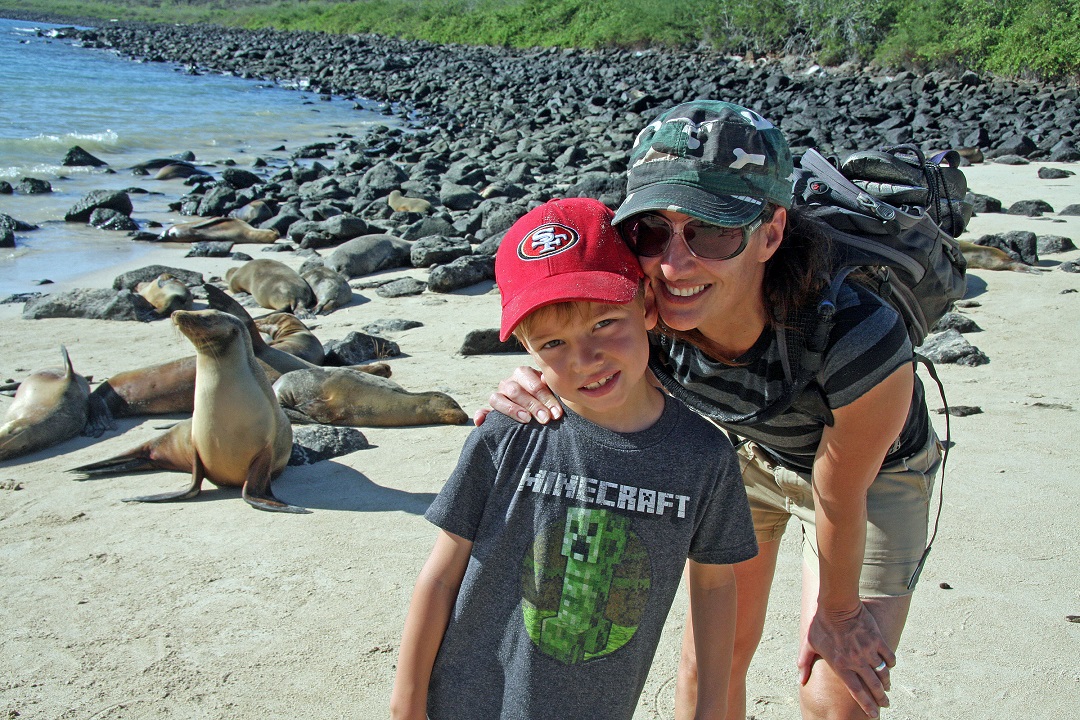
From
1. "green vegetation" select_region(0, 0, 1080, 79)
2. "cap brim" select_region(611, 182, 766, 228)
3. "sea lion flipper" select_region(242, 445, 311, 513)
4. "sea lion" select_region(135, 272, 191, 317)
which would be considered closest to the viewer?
"cap brim" select_region(611, 182, 766, 228)

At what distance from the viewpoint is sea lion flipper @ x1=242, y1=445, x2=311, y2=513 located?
3996 millimetres

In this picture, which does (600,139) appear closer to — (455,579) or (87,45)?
(455,579)

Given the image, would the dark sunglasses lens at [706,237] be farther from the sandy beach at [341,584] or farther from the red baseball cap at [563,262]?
the sandy beach at [341,584]

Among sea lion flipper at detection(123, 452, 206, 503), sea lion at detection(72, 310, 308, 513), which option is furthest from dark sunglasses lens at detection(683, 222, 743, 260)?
sea lion flipper at detection(123, 452, 206, 503)

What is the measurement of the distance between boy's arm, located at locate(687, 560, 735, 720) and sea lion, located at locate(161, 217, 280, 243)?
957 cm

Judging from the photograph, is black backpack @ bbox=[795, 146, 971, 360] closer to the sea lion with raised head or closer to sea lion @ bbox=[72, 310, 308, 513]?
sea lion @ bbox=[72, 310, 308, 513]

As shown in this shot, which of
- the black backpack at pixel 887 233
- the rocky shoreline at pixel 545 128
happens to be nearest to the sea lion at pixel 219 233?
the rocky shoreline at pixel 545 128

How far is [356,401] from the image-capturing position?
17.3ft

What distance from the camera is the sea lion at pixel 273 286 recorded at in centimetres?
786

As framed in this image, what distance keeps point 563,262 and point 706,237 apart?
0.31 metres

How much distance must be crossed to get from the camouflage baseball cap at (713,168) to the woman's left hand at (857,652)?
2.98 ft

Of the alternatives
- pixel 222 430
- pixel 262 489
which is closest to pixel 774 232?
pixel 262 489

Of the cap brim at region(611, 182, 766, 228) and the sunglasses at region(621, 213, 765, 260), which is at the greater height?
the cap brim at region(611, 182, 766, 228)

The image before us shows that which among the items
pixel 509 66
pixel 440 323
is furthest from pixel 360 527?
pixel 509 66
